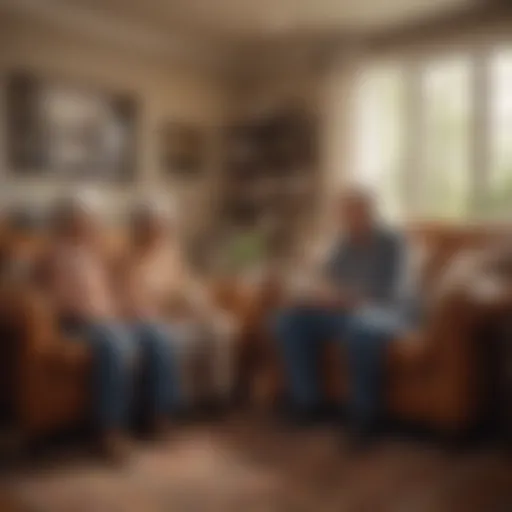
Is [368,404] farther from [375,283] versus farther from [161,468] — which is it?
[161,468]

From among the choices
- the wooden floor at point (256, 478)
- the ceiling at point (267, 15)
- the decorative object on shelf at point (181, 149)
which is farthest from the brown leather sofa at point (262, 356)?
the ceiling at point (267, 15)

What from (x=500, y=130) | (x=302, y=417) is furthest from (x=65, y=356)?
(x=500, y=130)

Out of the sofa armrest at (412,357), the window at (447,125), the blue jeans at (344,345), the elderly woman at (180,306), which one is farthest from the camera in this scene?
the sofa armrest at (412,357)

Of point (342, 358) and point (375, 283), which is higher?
point (375, 283)

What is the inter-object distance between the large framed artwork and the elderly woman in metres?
0.11

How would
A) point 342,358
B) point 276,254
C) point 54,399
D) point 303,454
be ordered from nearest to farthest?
point 276,254, point 54,399, point 303,454, point 342,358

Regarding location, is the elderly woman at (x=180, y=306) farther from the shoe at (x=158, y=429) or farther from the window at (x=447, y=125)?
the window at (x=447, y=125)

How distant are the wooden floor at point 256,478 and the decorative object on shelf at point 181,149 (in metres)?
0.57

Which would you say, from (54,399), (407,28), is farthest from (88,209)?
(407,28)

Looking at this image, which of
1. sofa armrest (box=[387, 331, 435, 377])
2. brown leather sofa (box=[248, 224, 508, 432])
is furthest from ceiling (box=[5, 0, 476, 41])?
sofa armrest (box=[387, 331, 435, 377])

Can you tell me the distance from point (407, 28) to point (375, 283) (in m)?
0.56

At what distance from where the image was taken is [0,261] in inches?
46.8

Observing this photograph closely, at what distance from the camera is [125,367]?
5.15ft

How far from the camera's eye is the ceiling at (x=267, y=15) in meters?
1.16
